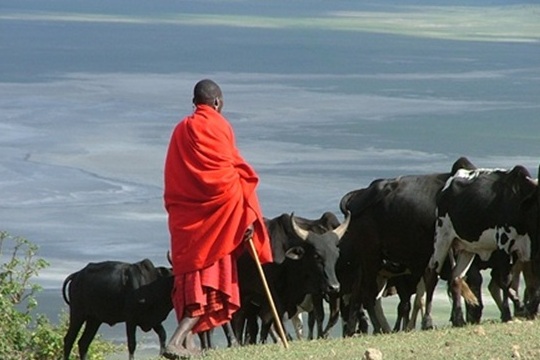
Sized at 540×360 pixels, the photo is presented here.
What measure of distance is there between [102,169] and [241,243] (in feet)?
61.2

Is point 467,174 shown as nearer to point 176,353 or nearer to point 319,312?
point 319,312

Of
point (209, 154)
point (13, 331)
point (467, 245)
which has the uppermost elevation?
point (209, 154)

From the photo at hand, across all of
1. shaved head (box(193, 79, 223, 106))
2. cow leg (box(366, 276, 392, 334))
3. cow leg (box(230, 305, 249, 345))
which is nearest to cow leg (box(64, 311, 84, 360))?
cow leg (box(230, 305, 249, 345))

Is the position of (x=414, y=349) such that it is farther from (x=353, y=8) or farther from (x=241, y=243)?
(x=353, y=8)

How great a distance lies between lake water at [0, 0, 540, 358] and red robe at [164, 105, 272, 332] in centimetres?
774

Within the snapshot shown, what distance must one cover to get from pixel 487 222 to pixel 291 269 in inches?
84.8

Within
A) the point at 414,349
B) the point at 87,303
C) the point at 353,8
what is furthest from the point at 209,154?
the point at 353,8

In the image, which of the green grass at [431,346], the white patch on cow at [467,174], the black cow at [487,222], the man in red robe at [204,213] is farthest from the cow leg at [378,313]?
the man in red robe at [204,213]

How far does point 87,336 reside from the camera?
15.1 m

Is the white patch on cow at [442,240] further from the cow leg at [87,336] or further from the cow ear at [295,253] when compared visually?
the cow leg at [87,336]

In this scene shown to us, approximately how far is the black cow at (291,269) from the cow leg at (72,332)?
1338 mm

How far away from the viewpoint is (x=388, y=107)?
134ft

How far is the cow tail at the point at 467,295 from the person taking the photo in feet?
44.7

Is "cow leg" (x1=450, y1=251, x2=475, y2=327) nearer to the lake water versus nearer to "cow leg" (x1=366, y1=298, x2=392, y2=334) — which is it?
"cow leg" (x1=366, y1=298, x2=392, y2=334)
